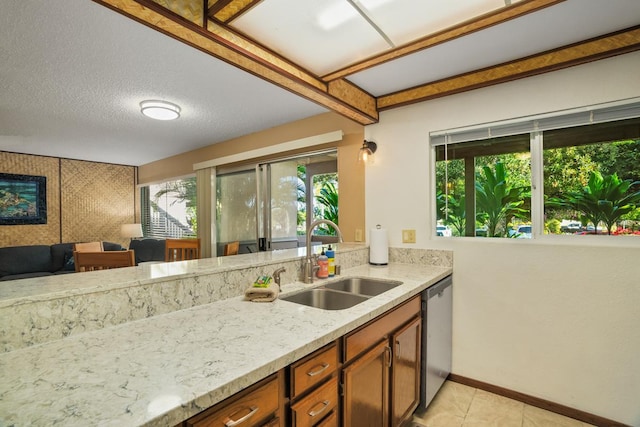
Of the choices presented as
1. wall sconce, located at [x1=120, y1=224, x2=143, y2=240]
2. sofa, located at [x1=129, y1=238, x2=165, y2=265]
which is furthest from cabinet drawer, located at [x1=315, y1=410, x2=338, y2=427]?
wall sconce, located at [x1=120, y1=224, x2=143, y2=240]

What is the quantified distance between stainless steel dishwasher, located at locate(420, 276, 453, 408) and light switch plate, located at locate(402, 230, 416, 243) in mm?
390

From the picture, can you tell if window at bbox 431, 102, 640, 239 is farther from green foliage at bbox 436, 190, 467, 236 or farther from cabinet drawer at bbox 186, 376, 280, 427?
cabinet drawer at bbox 186, 376, 280, 427

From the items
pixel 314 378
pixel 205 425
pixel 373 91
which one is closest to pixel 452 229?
pixel 373 91

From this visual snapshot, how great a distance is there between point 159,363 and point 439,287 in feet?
5.58

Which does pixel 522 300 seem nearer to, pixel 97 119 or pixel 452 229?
pixel 452 229

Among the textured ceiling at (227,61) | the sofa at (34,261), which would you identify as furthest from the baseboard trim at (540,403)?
the sofa at (34,261)

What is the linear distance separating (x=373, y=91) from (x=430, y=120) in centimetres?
51

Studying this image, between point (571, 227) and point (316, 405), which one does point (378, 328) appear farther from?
point (571, 227)

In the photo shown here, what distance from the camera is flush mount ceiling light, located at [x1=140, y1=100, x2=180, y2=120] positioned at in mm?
2650

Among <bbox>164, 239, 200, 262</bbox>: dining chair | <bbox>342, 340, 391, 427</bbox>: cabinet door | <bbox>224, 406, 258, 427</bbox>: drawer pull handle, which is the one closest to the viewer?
<bbox>224, 406, 258, 427</bbox>: drawer pull handle

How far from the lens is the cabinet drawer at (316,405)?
96 cm

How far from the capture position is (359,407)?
49.8 inches

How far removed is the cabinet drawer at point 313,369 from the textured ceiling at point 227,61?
1421 millimetres

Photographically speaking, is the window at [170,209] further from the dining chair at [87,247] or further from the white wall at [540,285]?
the white wall at [540,285]
